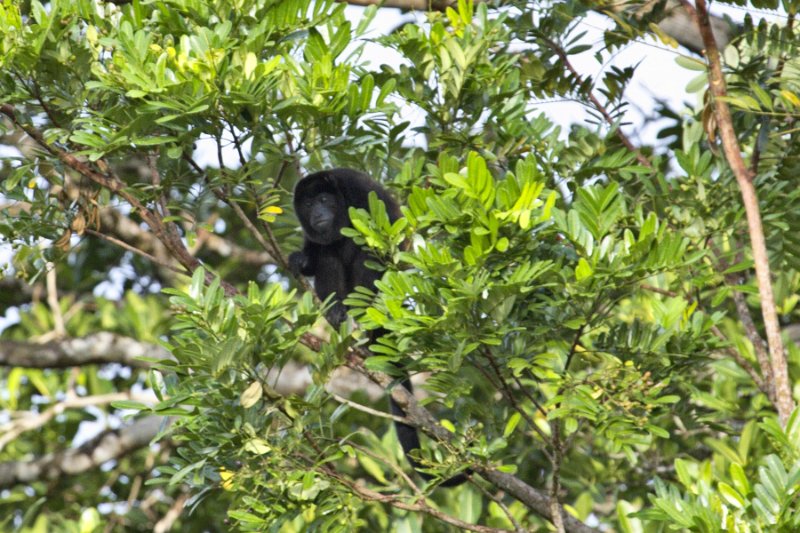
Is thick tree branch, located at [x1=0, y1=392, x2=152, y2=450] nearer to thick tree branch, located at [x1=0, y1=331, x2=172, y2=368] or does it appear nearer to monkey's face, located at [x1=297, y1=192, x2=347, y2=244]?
thick tree branch, located at [x1=0, y1=331, x2=172, y2=368]

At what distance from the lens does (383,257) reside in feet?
10.0

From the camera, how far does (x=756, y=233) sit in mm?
2873

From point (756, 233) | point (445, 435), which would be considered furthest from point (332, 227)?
point (756, 233)

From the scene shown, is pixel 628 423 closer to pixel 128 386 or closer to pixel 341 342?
pixel 341 342

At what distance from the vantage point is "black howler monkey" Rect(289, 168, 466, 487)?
442 cm

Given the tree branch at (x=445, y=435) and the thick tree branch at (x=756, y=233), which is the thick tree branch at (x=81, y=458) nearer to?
the tree branch at (x=445, y=435)

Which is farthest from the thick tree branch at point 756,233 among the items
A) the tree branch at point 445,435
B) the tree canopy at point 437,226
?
the tree branch at point 445,435

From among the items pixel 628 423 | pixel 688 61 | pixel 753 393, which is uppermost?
pixel 688 61

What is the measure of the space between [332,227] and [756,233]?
216 cm

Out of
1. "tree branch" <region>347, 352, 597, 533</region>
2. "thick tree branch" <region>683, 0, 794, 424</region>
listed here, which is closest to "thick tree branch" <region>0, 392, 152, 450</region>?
"tree branch" <region>347, 352, 597, 533</region>

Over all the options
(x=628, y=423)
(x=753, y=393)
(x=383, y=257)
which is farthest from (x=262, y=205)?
(x=753, y=393)

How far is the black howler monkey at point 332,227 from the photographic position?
442 cm

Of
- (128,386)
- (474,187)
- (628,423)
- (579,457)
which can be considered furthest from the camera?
(128,386)

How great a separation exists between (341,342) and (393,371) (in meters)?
0.17
